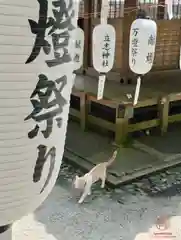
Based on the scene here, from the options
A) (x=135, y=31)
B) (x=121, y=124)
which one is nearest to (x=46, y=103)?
(x=135, y=31)

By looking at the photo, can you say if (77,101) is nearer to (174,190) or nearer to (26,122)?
(174,190)

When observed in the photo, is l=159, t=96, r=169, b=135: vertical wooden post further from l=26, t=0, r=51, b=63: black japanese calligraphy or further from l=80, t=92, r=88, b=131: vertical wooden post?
l=26, t=0, r=51, b=63: black japanese calligraphy

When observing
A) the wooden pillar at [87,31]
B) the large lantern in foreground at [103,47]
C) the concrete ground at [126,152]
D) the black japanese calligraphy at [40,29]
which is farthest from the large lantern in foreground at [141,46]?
the wooden pillar at [87,31]

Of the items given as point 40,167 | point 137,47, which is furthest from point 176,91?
point 40,167

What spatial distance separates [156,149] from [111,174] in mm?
823

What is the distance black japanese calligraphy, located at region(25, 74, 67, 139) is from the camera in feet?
2.88

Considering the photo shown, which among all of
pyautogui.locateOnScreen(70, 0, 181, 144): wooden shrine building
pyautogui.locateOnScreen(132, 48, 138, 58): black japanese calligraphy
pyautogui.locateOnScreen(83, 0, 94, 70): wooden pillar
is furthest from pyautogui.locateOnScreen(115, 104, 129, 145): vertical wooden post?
pyautogui.locateOnScreen(83, 0, 94, 70): wooden pillar

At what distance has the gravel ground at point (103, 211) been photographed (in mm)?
2480

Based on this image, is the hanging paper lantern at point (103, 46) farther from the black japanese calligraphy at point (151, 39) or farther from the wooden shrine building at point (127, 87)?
the wooden shrine building at point (127, 87)

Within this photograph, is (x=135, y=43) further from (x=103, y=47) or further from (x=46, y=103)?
(x=46, y=103)

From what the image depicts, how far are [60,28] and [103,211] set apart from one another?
2.08m

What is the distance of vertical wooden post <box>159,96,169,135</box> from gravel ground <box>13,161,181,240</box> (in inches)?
40.6

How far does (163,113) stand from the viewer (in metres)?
4.30

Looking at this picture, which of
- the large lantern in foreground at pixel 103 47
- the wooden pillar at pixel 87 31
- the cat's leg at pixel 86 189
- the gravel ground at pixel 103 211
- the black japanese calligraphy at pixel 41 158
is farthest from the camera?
the wooden pillar at pixel 87 31
